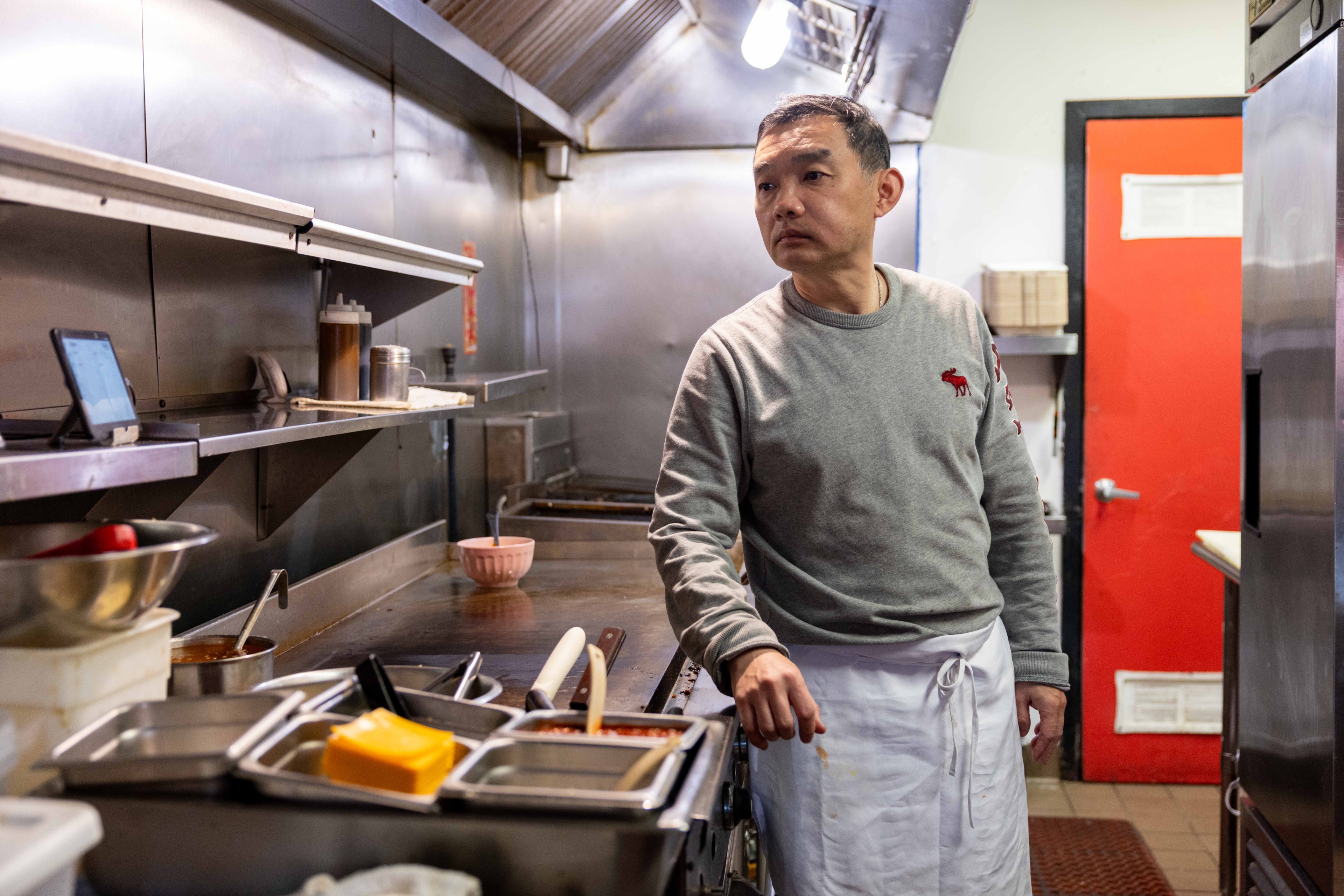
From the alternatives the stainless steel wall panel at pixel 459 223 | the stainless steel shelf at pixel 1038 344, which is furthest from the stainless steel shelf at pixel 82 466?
the stainless steel shelf at pixel 1038 344

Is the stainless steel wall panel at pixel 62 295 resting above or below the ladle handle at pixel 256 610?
above

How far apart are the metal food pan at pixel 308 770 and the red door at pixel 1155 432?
3.23 metres

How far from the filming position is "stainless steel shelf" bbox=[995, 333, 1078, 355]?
360 cm

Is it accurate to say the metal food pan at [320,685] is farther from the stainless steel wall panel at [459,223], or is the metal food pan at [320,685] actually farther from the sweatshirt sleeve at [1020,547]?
the stainless steel wall panel at [459,223]

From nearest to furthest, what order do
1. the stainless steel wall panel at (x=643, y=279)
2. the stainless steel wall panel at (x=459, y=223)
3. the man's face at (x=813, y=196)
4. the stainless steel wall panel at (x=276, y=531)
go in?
1. the man's face at (x=813, y=196)
2. the stainless steel wall panel at (x=276, y=531)
3. the stainless steel wall panel at (x=459, y=223)
4. the stainless steel wall panel at (x=643, y=279)

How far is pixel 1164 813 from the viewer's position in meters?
3.63

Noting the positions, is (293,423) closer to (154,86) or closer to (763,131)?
(154,86)

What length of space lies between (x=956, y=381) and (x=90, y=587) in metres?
1.31

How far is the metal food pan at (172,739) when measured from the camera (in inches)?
41.8

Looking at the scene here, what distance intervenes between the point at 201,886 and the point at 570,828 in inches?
15.7

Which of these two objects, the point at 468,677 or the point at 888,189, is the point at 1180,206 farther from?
the point at 468,677

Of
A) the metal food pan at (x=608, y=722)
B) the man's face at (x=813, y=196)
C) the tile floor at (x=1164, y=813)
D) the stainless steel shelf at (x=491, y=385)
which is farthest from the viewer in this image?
the tile floor at (x=1164, y=813)

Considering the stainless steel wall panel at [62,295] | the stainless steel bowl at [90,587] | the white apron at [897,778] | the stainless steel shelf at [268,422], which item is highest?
the stainless steel wall panel at [62,295]

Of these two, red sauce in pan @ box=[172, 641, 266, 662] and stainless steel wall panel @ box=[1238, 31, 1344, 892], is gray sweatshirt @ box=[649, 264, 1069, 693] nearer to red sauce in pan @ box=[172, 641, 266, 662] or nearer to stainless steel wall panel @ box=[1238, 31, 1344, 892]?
stainless steel wall panel @ box=[1238, 31, 1344, 892]
